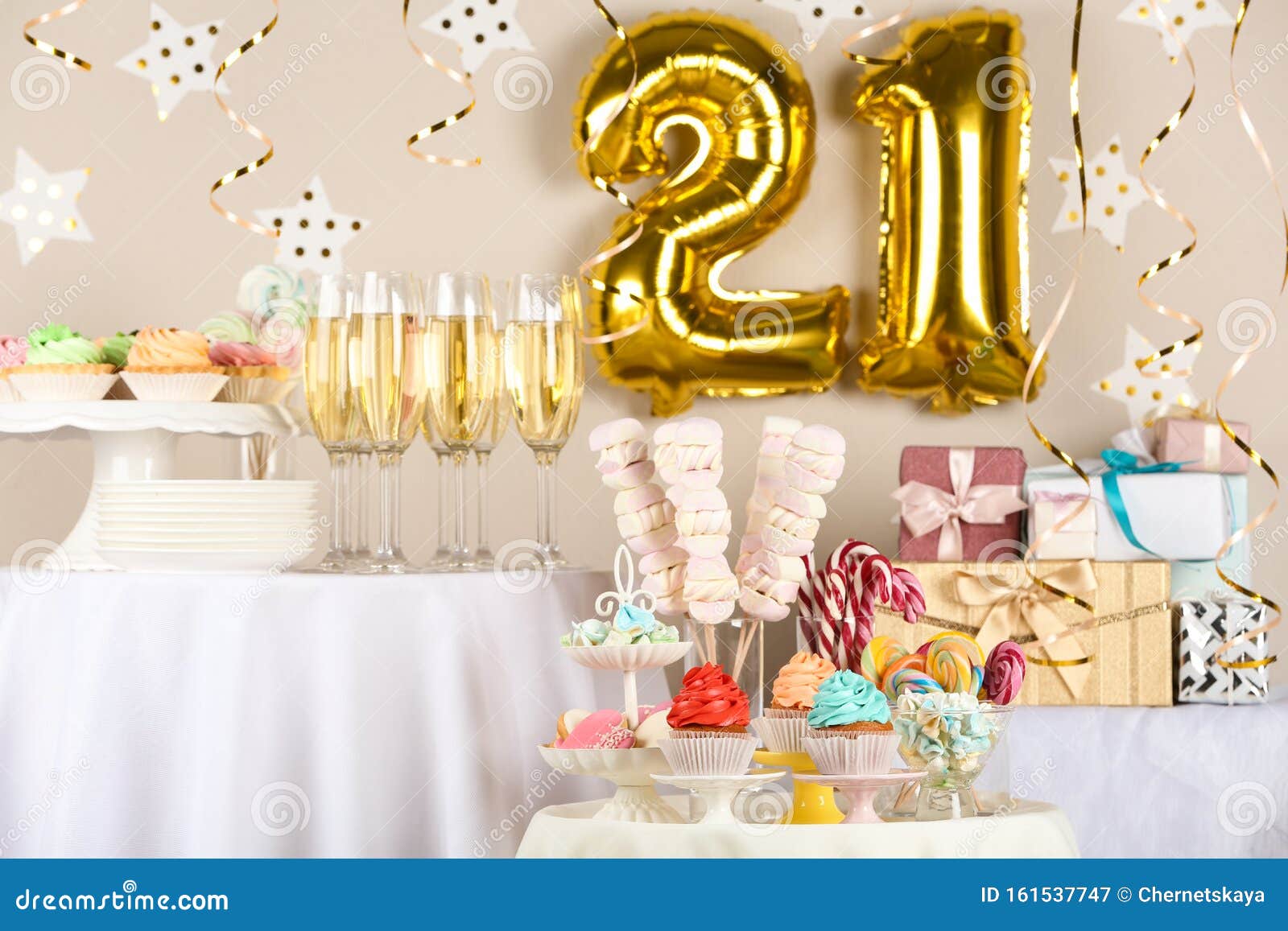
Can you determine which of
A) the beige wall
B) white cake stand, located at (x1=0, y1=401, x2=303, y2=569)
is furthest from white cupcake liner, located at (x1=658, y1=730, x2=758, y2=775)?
the beige wall

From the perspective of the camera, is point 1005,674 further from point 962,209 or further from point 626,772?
point 962,209

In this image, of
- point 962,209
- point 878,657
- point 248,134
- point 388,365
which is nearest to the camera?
point 878,657

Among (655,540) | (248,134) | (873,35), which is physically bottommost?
(655,540)

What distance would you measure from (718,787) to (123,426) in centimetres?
76

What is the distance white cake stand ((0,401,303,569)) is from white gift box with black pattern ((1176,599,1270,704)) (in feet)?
3.90

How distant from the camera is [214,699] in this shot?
1318mm

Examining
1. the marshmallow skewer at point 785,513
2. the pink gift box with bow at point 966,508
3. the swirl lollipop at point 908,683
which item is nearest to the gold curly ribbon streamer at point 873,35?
the pink gift box with bow at point 966,508

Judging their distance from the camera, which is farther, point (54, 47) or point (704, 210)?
point (704, 210)

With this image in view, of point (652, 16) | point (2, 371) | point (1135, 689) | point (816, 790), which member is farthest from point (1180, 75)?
point (2, 371)

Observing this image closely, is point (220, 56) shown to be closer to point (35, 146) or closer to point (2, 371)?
point (35, 146)

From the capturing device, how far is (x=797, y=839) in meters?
1.19

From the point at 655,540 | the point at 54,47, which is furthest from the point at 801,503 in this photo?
the point at 54,47

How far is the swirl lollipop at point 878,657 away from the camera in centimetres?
140

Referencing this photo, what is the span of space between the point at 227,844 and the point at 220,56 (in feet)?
5.81
